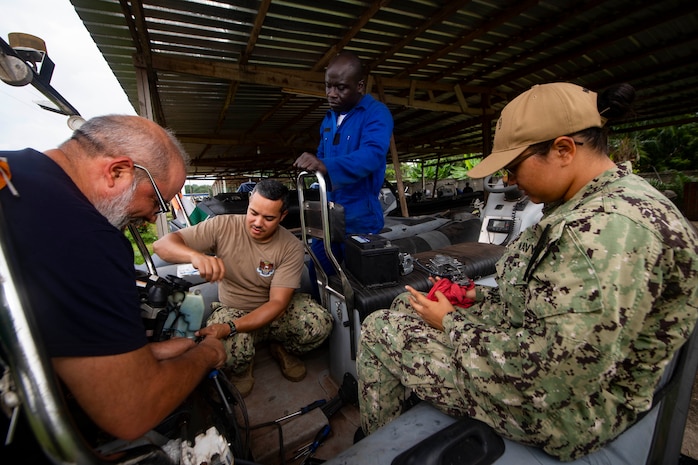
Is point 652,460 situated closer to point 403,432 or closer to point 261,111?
point 403,432

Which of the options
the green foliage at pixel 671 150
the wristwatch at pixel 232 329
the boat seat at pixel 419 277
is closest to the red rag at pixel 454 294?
the boat seat at pixel 419 277

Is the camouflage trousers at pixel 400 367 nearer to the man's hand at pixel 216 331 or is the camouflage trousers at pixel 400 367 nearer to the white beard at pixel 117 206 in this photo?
the man's hand at pixel 216 331

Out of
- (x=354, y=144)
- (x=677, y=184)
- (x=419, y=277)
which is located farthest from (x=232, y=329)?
(x=677, y=184)

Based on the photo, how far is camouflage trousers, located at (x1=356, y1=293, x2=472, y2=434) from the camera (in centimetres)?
112

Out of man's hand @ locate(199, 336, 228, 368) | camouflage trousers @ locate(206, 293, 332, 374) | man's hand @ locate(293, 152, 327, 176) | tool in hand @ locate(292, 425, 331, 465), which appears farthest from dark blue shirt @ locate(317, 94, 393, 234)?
tool in hand @ locate(292, 425, 331, 465)

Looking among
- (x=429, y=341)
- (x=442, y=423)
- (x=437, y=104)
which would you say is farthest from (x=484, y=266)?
(x=437, y=104)

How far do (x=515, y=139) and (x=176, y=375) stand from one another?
130cm

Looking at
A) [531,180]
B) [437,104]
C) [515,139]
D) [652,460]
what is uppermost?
[437,104]

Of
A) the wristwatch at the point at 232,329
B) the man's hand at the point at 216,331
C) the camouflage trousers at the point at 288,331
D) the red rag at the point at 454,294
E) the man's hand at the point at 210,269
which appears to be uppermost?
the man's hand at the point at 210,269

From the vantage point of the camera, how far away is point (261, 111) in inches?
258

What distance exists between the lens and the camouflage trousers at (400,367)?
1122mm

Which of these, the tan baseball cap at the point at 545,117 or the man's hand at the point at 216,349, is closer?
the tan baseball cap at the point at 545,117

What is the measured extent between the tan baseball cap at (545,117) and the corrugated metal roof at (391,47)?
2982 mm

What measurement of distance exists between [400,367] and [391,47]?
4382 millimetres
